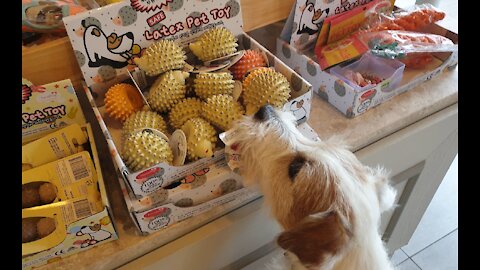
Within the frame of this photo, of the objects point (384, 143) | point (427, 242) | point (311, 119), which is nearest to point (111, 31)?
point (311, 119)

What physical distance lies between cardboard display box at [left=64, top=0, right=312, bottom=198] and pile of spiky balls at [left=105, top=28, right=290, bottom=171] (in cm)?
3

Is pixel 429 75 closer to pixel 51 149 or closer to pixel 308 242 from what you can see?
pixel 308 242

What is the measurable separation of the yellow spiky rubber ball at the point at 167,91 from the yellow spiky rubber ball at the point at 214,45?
0.07 meters

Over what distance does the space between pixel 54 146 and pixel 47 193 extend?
10cm

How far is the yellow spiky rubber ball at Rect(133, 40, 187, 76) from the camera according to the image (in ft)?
2.73

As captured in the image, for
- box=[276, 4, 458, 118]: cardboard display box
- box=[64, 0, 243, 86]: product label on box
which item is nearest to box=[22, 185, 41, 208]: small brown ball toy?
box=[64, 0, 243, 86]: product label on box

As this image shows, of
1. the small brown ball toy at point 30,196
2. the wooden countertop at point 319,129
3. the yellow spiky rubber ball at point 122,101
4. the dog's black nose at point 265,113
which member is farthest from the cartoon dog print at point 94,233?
the dog's black nose at point 265,113

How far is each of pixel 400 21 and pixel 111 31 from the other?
0.73m

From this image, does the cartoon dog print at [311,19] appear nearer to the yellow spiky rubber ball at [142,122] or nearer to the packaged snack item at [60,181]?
the yellow spiky rubber ball at [142,122]

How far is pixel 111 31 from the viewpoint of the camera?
812 mm

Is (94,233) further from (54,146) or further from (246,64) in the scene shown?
(246,64)

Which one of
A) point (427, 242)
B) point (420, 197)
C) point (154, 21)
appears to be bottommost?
point (427, 242)

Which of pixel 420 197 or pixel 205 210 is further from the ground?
pixel 205 210

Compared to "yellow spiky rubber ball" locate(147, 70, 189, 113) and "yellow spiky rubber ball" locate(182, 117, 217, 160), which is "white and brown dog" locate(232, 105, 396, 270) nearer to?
"yellow spiky rubber ball" locate(182, 117, 217, 160)
